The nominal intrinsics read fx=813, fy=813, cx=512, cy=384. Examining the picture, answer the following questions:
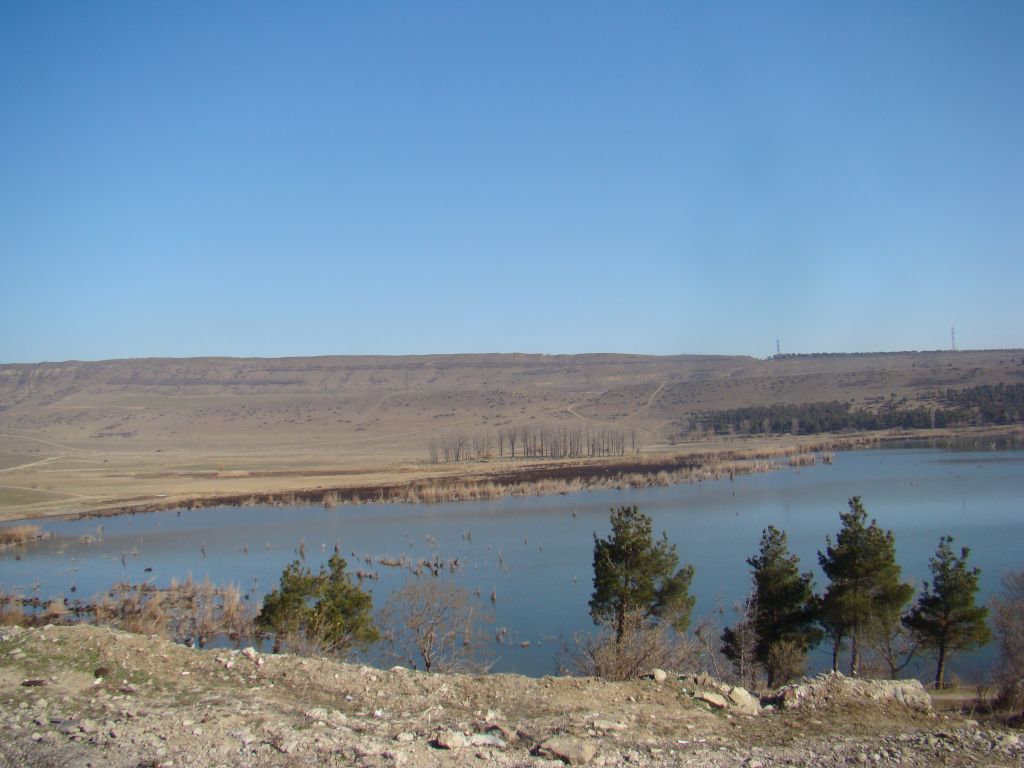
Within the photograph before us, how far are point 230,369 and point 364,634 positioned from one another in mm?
151038

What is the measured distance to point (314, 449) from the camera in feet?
318

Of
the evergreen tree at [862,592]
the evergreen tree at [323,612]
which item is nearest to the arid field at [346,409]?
the evergreen tree at [323,612]

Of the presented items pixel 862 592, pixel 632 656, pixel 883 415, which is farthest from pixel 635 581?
pixel 883 415

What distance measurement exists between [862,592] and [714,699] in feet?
36.1

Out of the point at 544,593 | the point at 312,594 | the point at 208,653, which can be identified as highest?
the point at 208,653

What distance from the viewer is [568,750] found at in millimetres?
7039

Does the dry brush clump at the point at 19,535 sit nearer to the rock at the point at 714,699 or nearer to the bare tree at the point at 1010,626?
the rock at the point at 714,699

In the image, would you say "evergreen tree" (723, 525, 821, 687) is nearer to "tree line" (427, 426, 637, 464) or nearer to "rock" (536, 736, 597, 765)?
"rock" (536, 736, 597, 765)

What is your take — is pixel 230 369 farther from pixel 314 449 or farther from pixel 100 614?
pixel 100 614

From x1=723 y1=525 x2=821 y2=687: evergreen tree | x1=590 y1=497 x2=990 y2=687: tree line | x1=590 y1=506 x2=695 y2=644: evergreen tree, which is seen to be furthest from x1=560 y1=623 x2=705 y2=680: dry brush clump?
x1=723 y1=525 x2=821 y2=687: evergreen tree

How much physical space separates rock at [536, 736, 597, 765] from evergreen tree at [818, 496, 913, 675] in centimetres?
1262

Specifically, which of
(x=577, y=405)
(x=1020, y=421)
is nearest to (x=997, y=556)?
(x=1020, y=421)

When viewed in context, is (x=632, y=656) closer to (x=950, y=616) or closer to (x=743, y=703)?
(x=743, y=703)

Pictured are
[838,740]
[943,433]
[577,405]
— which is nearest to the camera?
[838,740]
